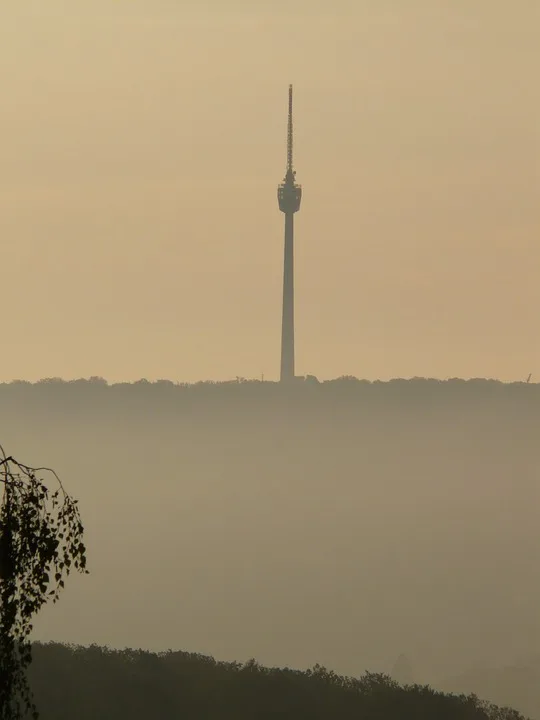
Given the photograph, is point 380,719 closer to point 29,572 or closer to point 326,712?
point 326,712

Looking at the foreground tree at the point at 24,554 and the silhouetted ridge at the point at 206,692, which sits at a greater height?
the foreground tree at the point at 24,554

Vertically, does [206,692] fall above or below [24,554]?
below

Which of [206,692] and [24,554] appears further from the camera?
[206,692]

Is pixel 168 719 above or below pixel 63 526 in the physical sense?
below

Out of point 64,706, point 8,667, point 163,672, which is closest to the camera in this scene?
point 8,667

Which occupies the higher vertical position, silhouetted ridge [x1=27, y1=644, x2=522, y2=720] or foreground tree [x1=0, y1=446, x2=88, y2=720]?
foreground tree [x1=0, y1=446, x2=88, y2=720]

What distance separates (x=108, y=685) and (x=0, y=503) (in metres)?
72.6

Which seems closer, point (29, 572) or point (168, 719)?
point (29, 572)

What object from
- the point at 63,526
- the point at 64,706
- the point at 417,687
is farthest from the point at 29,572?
the point at 417,687

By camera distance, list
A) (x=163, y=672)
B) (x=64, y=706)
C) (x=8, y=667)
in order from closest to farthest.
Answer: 1. (x=8, y=667)
2. (x=64, y=706)
3. (x=163, y=672)

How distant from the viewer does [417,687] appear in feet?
366

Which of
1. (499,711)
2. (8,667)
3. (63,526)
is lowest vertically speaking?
(499,711)

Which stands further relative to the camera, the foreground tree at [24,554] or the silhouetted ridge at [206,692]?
the silhouetted ridge at [206,692]

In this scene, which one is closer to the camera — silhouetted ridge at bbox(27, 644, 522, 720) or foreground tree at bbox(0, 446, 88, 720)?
foreground tree at bbox(0, 446, 88, 720)
